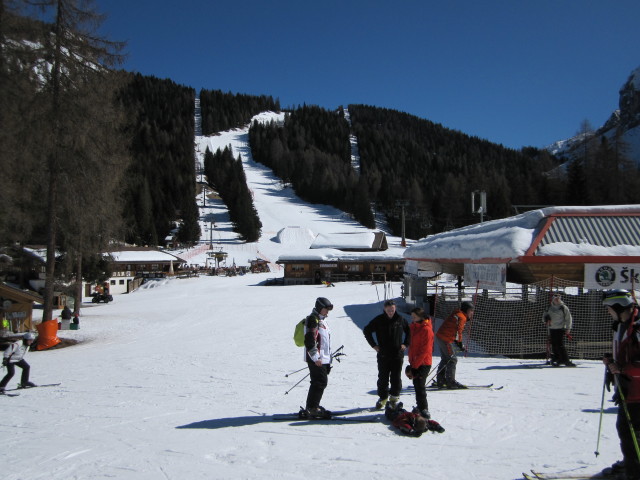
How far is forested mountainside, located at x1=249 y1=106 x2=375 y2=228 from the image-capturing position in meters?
96.2

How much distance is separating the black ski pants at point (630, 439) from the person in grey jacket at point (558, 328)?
5841 millimetres

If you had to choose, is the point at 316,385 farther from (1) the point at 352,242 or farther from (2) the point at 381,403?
(1) the point at 352,242

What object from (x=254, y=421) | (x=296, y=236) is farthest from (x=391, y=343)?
(x=296, y=236)

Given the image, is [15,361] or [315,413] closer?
[315,413]

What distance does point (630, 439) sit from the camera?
3.90 metres

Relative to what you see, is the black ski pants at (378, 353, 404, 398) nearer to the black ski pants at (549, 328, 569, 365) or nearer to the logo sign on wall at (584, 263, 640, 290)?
the black ski pants at (549, 328, 569, 365)

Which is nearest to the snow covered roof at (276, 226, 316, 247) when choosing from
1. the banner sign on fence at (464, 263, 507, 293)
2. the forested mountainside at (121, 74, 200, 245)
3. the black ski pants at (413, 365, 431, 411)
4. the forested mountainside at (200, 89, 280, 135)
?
the forested mountainside at (121, 74, 200, 245)

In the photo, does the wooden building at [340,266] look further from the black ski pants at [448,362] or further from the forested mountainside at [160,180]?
the black ski pants at [448,362]

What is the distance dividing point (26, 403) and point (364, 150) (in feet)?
485

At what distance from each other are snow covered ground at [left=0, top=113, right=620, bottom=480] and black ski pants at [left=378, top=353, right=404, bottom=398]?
374 millimetres

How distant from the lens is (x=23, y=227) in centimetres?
1573

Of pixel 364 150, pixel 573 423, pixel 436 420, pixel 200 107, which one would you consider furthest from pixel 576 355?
pixel 200 107

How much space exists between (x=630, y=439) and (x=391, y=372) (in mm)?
2685

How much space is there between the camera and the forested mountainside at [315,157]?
9625cm
